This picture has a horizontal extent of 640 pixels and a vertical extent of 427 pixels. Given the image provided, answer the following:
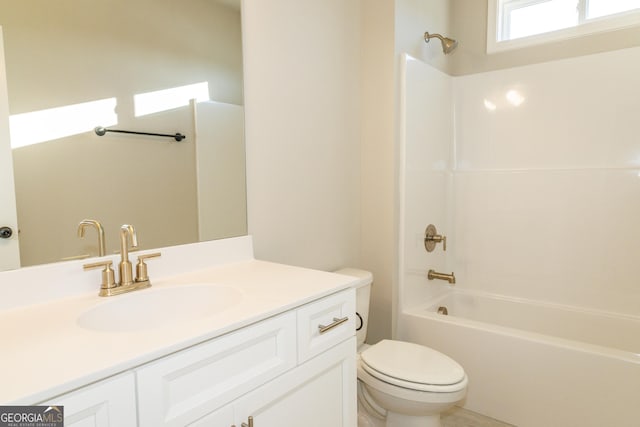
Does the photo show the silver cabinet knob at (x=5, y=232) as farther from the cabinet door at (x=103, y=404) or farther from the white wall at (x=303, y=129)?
the white wall at (x=303, y=129)

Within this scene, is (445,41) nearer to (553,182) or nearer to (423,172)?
(423,172)

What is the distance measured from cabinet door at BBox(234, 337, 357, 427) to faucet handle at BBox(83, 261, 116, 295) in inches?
20.7

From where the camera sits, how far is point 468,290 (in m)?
2.68

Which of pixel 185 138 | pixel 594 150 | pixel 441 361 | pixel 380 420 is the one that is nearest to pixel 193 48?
pixel 185 138

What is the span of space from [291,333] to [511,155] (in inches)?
82.8

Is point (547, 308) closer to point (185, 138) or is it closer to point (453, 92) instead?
point (453, 92)

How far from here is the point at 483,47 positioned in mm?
2629

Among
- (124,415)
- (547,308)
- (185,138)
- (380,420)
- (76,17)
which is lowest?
(380,420)

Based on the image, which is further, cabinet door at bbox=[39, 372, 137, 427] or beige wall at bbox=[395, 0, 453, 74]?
beige wall at bbox=[395, 0, 453, 74]

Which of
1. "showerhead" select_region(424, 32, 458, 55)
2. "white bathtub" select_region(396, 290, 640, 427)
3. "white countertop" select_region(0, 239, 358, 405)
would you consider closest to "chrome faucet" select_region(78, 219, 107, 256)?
"white countertop" select_region(0, 239, 358, 405)

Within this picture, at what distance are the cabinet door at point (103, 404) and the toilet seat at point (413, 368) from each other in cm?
109

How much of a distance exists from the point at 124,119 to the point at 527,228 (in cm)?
233

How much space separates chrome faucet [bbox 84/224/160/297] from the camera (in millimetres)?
1122

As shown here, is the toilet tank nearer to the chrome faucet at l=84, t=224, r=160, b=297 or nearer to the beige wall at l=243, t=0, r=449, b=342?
the beige wall at l=243, t=0, r=449, b=342
